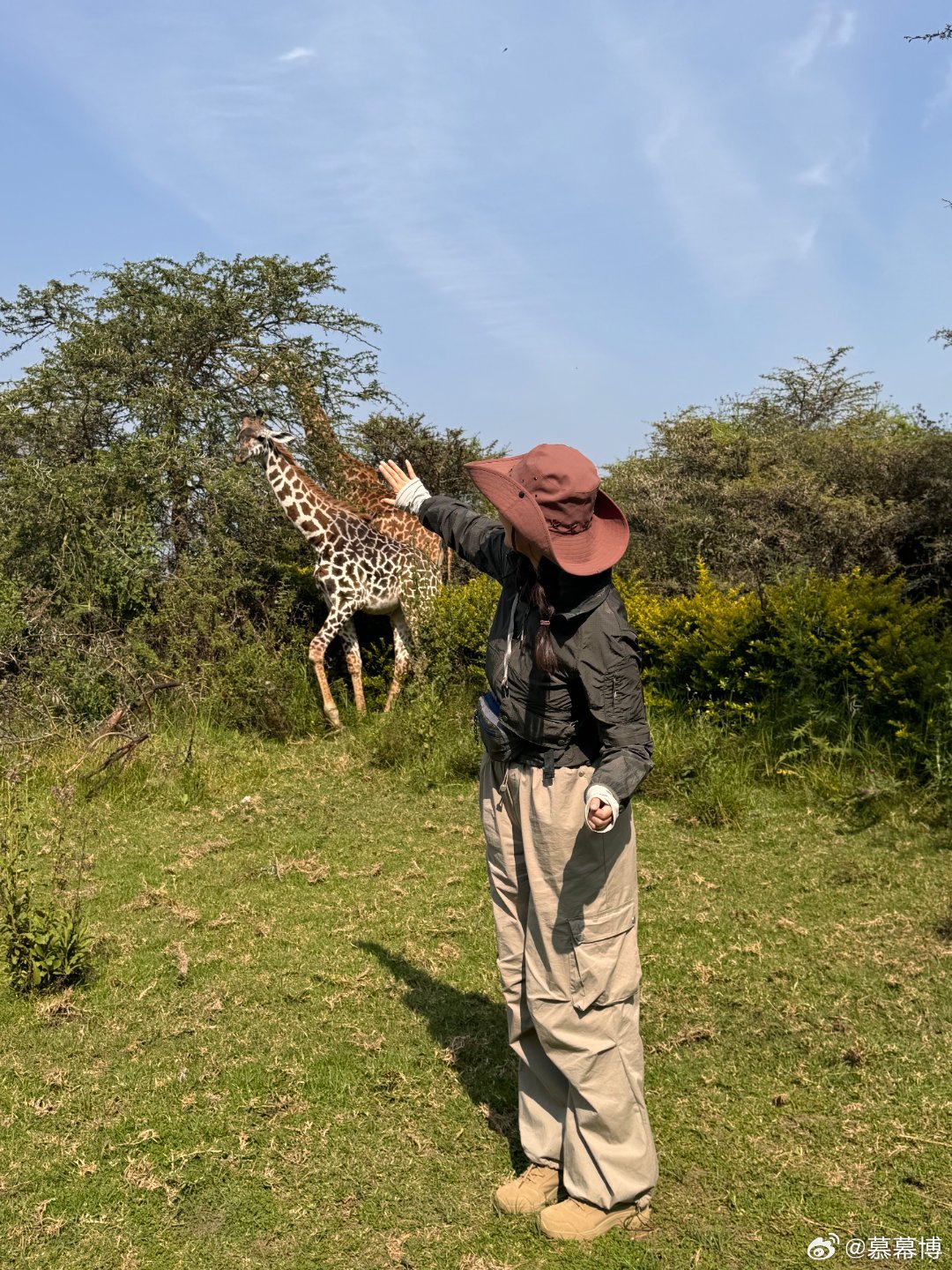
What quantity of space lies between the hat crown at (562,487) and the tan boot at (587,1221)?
182 cm

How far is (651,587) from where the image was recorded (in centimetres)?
930

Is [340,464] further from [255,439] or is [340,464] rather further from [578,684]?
[578,684]

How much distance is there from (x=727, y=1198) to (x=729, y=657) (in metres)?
4.55

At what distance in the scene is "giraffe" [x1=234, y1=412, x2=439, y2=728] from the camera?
27.5 ft

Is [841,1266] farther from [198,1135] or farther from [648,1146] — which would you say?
[198,1135]

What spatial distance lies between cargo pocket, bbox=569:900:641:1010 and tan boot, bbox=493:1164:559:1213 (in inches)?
23.9

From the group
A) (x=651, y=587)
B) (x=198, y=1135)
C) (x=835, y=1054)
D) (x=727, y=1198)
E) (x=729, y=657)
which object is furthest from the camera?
(x=651, y=587)

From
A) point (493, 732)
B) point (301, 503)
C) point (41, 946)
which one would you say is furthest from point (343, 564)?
point (493, 732)

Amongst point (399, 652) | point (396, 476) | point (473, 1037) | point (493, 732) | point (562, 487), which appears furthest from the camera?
point (399, 652)

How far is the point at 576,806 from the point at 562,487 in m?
0.83

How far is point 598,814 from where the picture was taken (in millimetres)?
2480

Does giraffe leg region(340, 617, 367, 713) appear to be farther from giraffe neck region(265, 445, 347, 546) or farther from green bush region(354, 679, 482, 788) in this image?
giraffe neck region(265, 445, 347, 546)

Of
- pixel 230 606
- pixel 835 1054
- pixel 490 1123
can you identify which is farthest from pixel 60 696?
pixel 835 1054

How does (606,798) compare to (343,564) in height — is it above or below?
below
